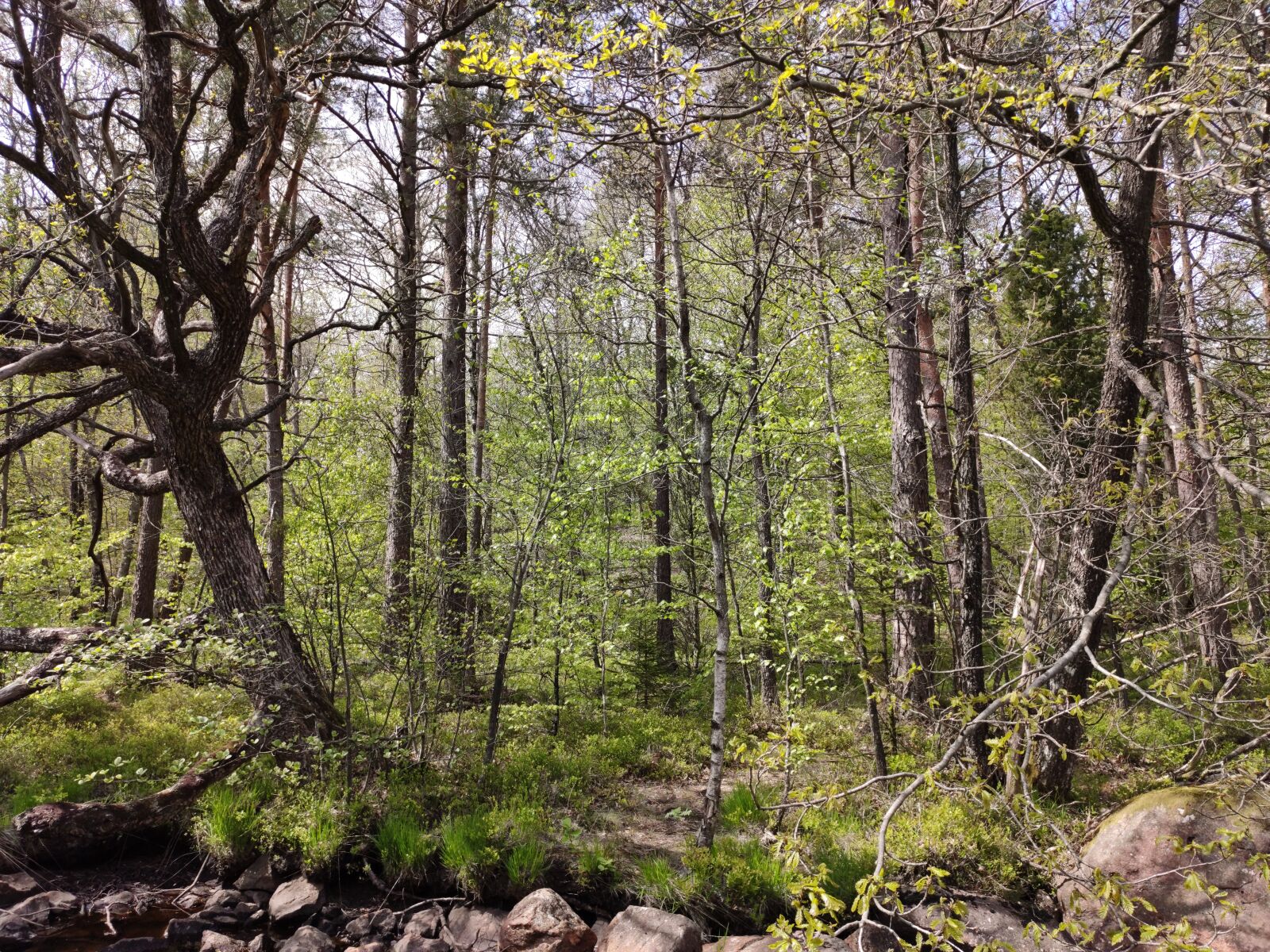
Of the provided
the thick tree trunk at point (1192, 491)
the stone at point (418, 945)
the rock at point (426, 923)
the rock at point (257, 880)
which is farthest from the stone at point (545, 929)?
the thick tree trunk at point (1192, 491)

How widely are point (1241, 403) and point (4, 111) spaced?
32.1 ft

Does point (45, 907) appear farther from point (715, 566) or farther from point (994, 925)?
point (994, 925)

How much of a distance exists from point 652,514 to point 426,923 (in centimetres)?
494

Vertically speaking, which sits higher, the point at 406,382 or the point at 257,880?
the point at 406,382

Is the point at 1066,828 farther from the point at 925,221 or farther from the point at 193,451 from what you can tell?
the point at 193,451

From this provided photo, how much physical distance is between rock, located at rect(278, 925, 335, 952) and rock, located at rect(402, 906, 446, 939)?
1.81 ft

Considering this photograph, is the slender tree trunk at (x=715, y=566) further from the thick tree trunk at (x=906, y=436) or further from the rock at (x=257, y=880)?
the rock at (x=257, y=880)

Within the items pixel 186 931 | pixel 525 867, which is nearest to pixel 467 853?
pixel 525 867

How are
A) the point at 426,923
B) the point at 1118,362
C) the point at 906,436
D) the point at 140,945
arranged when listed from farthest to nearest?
the point at 906,436
the point at 426,923
the point at 140,945
the point at 1118,362

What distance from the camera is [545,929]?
16.0 ft

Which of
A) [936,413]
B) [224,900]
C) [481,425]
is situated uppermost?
[481,425]

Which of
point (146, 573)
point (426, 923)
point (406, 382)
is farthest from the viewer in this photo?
→ point (146, 573)

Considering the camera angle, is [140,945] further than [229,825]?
No

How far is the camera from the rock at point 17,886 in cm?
543
